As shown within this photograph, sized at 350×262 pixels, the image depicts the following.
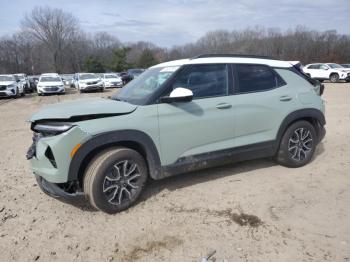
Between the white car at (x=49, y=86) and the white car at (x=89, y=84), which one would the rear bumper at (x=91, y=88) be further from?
the white car at (x=49, y=86)

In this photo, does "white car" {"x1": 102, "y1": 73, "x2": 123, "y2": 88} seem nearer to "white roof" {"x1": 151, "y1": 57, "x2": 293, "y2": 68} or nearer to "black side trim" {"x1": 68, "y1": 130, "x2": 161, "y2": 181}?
"white roof" {"x1": 151, "y1": 57, "x2": 293, "y2": 68}

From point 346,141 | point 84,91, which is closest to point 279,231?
point 346,141

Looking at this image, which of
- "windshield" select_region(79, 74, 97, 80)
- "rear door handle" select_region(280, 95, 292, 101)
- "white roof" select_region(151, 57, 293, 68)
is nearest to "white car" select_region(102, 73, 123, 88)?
"windshield" select_region(79, 74, 97, 80)

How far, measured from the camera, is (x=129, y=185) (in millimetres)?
3740

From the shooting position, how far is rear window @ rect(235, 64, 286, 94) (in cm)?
438

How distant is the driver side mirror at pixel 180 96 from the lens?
3.69m

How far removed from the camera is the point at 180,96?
369 cm

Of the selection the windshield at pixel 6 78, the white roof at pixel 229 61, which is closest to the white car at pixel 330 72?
the white roof at pixel 229 61

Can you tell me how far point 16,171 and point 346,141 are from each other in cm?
653

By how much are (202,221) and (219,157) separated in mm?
1051

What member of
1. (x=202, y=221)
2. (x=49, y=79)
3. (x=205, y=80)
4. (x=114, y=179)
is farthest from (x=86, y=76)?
(x=202, y=221)

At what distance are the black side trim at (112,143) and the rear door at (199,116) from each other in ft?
0.45

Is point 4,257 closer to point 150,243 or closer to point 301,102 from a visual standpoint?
point 150,243

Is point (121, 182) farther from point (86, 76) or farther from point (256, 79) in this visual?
point (86, 76)
